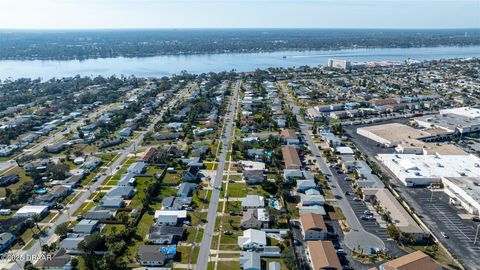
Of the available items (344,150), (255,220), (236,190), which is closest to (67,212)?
(236,190)

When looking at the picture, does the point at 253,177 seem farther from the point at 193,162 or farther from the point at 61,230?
the point at 61,230

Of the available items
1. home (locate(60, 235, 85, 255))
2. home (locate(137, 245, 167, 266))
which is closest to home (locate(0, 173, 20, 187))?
home (locate(60, 235, 85, 255))

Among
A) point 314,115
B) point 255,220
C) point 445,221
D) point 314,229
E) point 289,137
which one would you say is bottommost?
point 445,221

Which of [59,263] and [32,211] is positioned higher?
[32,211]

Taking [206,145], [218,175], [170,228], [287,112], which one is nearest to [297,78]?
[287,112]

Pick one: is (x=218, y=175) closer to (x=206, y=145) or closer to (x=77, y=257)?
(x=206, y=145)

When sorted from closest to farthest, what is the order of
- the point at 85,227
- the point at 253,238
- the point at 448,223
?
1. the point at 253,238
2. the point at 85,227
3. the point at 448,223
